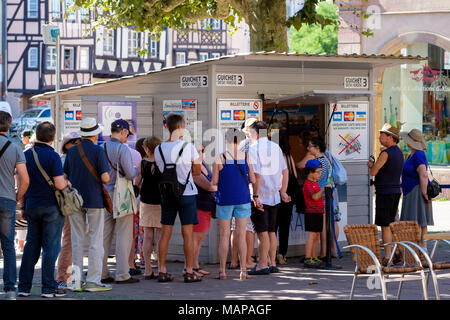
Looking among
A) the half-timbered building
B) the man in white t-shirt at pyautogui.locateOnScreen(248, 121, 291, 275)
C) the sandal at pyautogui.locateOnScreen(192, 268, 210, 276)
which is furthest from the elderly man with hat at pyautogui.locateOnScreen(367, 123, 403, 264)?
the half-timbered building

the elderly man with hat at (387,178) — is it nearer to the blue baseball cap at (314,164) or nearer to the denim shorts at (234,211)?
the blue baseball cap at (314,164)

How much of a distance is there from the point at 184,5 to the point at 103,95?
710 centimetres

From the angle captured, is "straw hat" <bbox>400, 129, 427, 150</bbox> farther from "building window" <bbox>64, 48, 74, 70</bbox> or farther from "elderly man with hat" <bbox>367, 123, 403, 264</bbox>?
"building window" <bbox>64, 48, 74, 70</bbox>

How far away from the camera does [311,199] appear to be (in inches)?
444

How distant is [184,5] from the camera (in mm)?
19375

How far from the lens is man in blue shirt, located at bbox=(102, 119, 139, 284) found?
380 inches

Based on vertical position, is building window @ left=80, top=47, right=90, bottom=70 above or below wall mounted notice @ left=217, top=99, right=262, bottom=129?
above

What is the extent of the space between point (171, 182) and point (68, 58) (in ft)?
140

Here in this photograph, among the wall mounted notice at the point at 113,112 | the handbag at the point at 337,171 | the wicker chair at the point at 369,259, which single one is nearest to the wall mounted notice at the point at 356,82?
the handbag at the point at 337,171

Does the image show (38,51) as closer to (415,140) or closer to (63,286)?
(415,140)

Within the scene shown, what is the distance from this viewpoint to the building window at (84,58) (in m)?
50.9

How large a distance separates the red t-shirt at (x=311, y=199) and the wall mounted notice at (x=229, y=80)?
1.74 m
